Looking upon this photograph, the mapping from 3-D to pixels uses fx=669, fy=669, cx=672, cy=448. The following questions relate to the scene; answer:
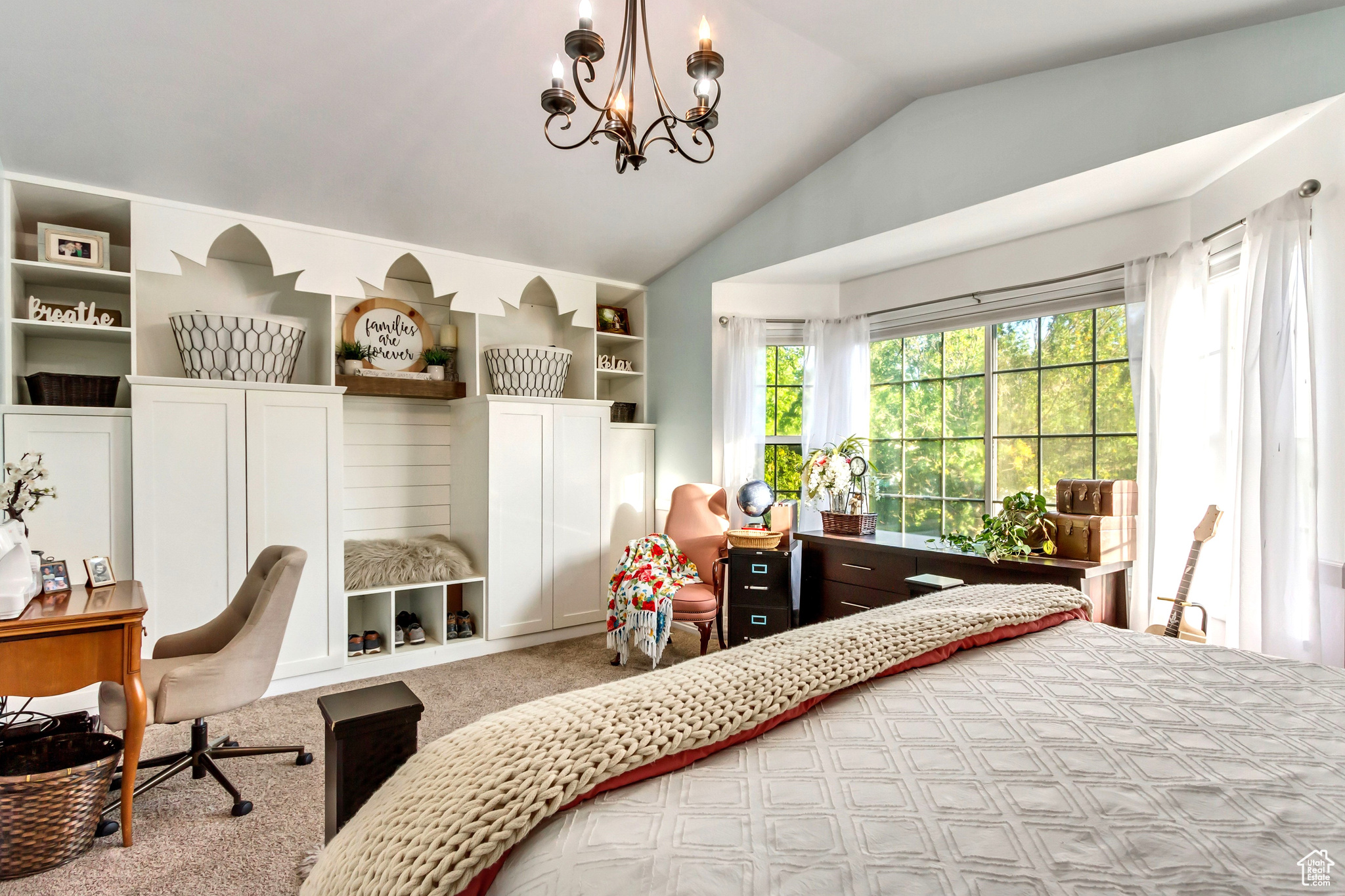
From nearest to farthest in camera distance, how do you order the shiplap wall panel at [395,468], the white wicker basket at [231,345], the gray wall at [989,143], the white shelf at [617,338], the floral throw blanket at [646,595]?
the gray wall at [989,143] → the white wicker basket at [231,345] → the floral throw blanket at [646,595] → the shiplap wall panel at [395,468] → the white shelf at [617,338]

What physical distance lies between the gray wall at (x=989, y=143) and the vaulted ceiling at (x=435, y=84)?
0.08m

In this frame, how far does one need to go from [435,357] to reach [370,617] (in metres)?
1.58

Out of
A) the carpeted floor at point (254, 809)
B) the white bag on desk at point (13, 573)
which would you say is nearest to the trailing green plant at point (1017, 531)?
the carpeted floor at point (254, 809)

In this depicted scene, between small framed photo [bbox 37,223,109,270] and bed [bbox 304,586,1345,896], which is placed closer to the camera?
bed [bbox 304,586,1345,896]

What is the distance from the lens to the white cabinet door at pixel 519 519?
13.1 ft

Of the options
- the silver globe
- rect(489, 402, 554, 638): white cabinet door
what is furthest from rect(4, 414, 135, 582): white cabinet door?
the silver globe

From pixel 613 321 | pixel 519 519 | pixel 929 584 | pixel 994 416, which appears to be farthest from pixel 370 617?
pixel 994 416

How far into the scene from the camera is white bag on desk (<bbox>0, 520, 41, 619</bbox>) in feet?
6.32

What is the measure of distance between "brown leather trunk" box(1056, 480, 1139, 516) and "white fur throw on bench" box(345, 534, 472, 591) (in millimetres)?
3175

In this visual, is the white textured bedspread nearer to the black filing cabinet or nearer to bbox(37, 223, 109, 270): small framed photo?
the black filing cabinet

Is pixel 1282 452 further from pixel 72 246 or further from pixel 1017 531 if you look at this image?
pixel 72 246

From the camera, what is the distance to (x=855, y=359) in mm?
4254

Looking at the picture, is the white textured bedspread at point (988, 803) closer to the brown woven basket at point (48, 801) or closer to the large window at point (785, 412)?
the brown woven basket at point (48, 801)

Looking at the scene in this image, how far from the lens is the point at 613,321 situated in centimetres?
479
